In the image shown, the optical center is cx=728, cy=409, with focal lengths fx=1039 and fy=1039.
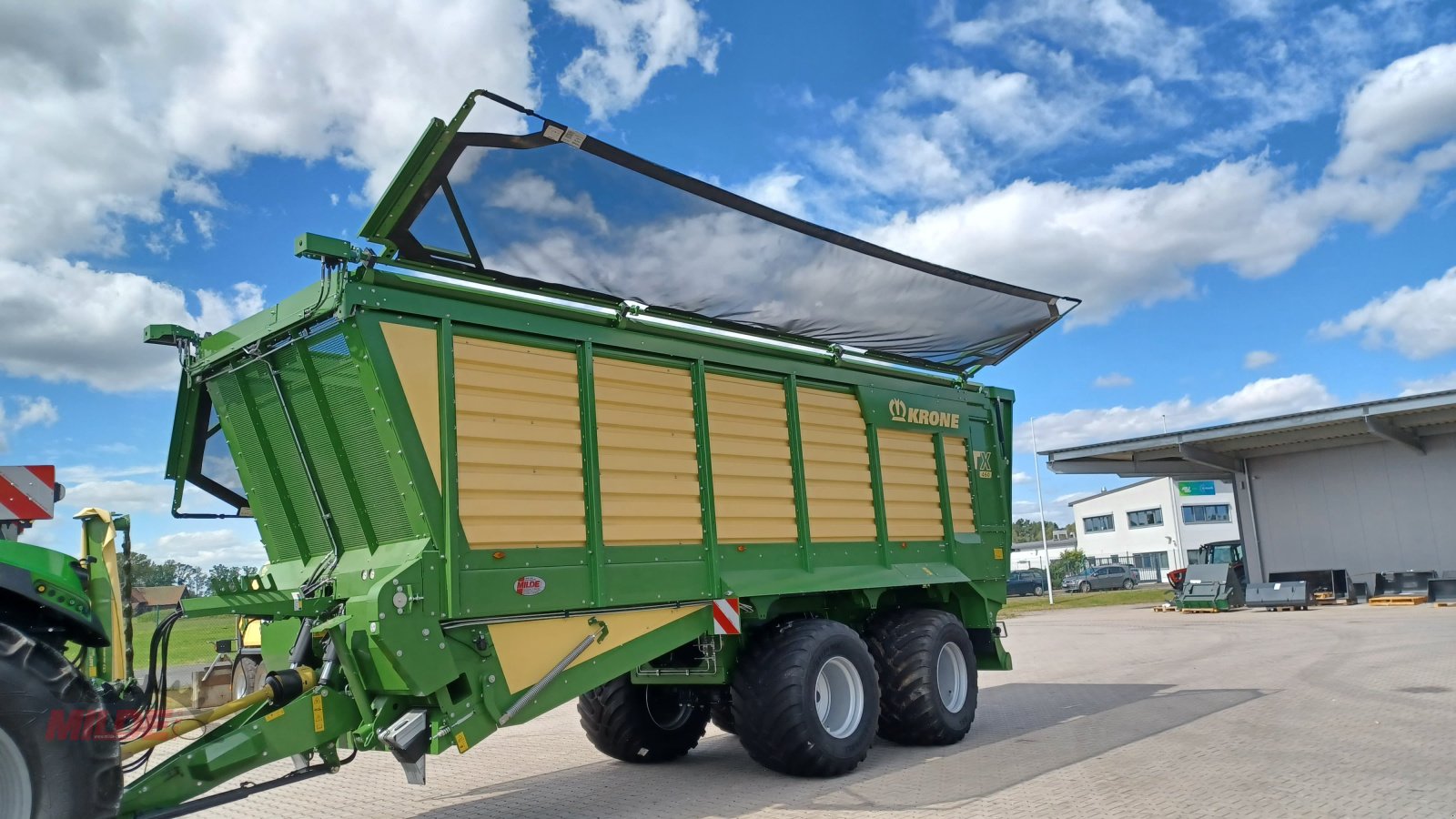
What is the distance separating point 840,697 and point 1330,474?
92.0 ft

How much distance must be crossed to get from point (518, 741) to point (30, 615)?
21.8ft

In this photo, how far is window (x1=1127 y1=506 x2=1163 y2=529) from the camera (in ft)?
198

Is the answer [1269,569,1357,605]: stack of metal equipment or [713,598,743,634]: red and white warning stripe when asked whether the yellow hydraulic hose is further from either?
[1269,569,1357,605]: stack of metal equipment

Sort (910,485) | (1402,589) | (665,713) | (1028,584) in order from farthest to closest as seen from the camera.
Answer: (1028,584) → (1402,589) → (910,485) → (665,713)

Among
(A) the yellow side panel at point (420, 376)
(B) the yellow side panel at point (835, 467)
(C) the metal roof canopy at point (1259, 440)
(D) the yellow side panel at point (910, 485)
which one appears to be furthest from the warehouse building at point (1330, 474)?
(A) the yellow side panel at point (420, 376)

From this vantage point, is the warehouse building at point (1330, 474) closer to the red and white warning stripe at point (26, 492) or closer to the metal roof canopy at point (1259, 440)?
the metal roof canopy at point (1259, 440)

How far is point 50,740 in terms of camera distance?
157 inches

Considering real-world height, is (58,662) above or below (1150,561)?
below

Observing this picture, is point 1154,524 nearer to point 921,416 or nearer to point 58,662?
point 921,416

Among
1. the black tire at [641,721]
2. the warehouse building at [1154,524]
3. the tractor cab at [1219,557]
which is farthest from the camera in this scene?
the warehouse building at [1154,524]

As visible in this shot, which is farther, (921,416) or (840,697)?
(921,416)

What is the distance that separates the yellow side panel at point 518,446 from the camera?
6230 millimetres

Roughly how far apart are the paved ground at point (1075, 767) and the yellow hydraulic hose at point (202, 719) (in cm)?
142

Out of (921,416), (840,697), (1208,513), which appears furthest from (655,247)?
(1208,513)
